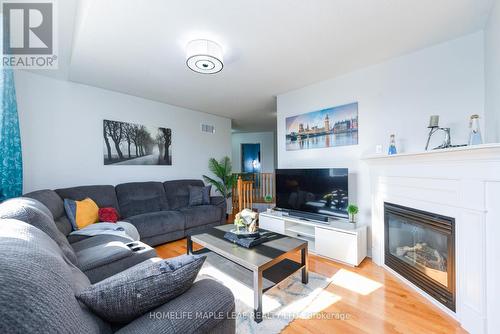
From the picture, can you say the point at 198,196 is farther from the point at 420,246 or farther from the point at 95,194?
the point at 420,246

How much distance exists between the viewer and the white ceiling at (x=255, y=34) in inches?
66.1

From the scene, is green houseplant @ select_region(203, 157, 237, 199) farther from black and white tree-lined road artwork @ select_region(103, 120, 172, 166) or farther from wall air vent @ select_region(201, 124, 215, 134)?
black and white tree-lined road artwork @ select_region(103, 120, 172, 166)

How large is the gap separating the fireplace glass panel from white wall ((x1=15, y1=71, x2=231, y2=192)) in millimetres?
3751

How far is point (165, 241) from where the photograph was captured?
10.3 ft

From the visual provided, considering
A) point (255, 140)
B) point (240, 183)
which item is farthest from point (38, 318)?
point (255, 140)

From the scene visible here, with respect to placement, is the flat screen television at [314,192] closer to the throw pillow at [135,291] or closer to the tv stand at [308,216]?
the tv stand at [308,216]

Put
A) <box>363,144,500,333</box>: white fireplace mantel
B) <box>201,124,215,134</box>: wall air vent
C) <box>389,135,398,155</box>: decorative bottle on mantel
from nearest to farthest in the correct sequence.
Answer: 1. <box>363,144,500,333</box>: white fireplace mantel
2. <box>389,135,398,155</box>: decorative bottle on mantel
3. <box>201,124,215,134</box>: wall air vent

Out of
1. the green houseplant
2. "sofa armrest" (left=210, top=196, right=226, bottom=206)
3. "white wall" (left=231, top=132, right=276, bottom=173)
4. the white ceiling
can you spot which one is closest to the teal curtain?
the white ceiling

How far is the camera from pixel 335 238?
257 centimetres

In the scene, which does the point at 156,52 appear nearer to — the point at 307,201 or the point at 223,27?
the point at 223,27

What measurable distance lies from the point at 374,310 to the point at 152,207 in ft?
10.3

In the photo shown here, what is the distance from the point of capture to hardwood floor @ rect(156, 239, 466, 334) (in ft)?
5.01

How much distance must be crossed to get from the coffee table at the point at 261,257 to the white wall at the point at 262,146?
18.5ft

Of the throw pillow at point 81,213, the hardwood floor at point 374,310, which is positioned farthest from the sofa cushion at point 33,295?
the throw pillow at point 81,213
